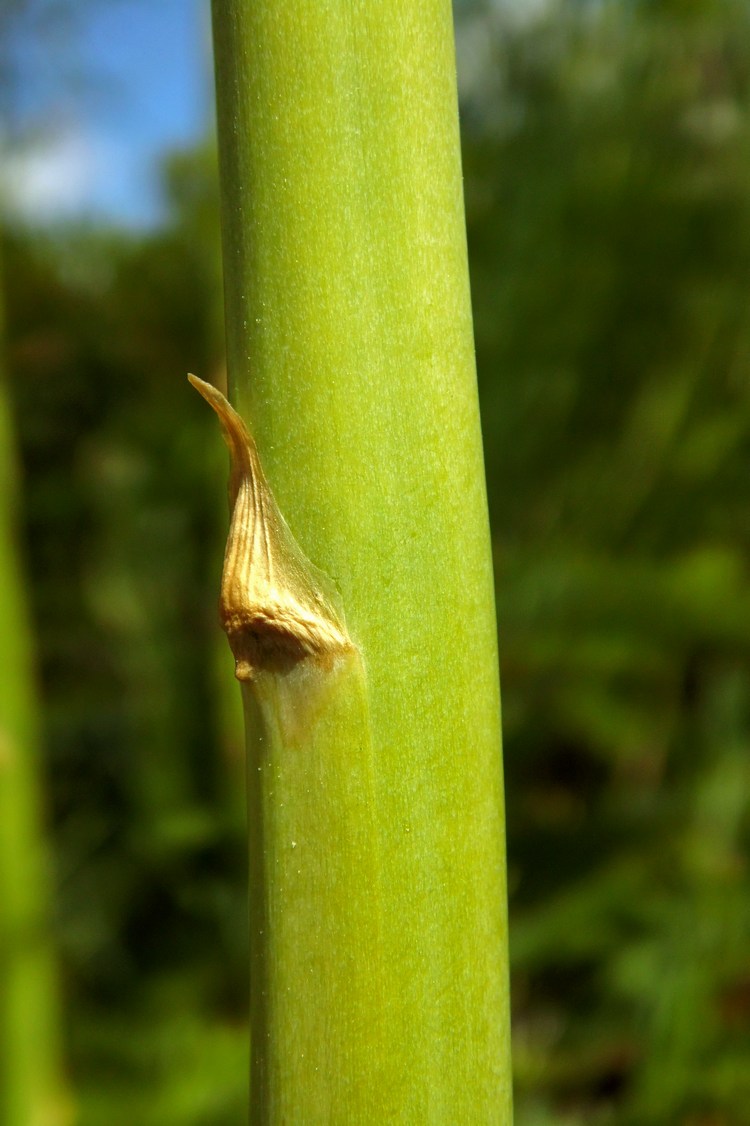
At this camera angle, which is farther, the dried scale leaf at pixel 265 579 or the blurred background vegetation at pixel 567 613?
the blurred background vegetation at pixel 567 613

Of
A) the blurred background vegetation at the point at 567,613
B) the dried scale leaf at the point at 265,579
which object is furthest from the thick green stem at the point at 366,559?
the blurred background vegetation at the point at 567,613

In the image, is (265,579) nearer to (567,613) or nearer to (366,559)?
(366,559)

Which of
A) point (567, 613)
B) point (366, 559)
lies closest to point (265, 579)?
point (366, 559)

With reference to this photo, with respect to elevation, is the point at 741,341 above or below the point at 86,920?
above

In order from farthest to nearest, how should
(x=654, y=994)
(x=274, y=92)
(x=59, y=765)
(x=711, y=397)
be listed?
(x=59, y=765) < (x=711, y=397) < (x=654, y=994) < (x=274, y=92)

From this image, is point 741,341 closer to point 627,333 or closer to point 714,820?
point 627,333

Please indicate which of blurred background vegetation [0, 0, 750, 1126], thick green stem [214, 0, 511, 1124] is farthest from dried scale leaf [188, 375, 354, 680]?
blurred background vegetation [0, 0, 750, 1126]

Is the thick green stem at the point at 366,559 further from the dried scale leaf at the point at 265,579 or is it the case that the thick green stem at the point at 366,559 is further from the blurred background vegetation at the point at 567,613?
the blurred background vegetation at the point at 567,613

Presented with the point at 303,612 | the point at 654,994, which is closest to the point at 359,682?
the point at 303,612
